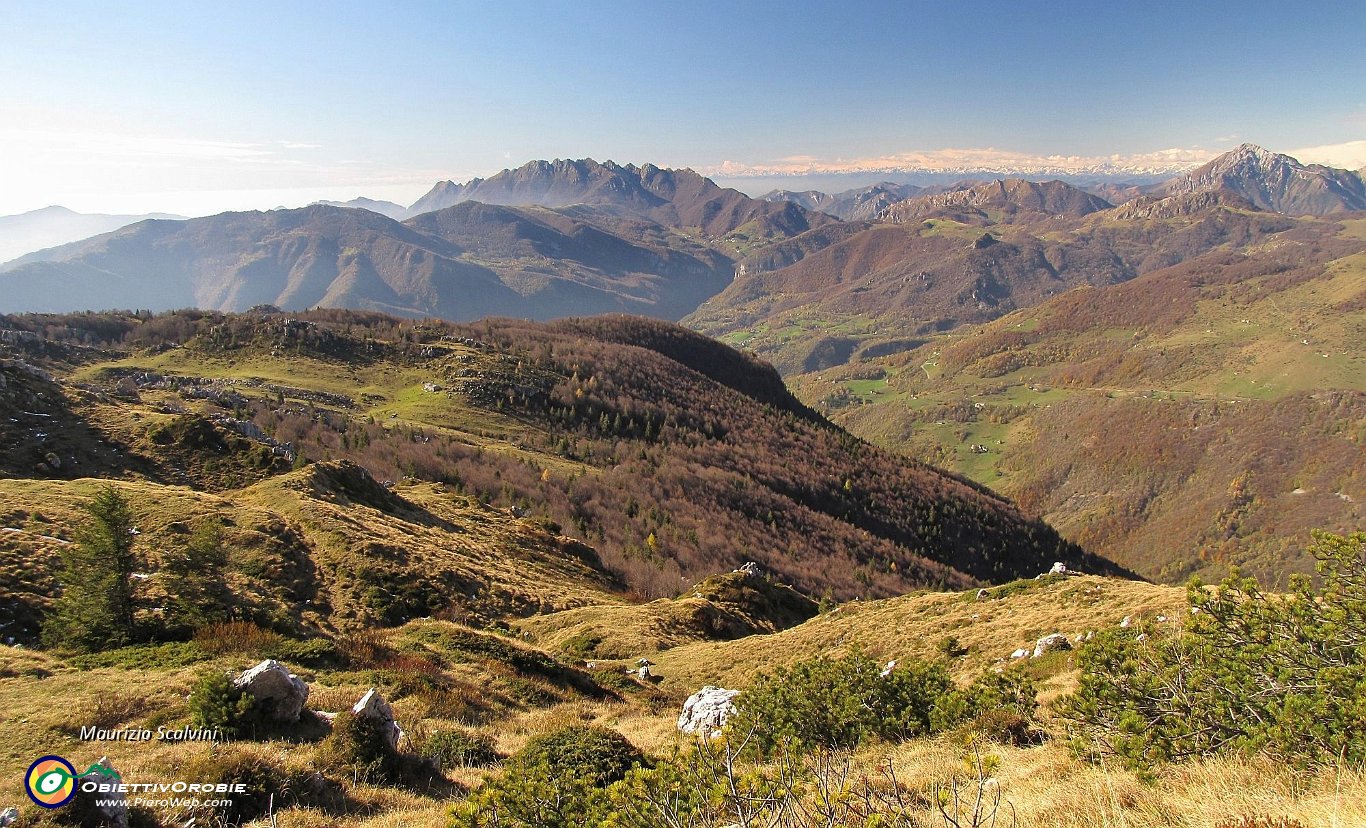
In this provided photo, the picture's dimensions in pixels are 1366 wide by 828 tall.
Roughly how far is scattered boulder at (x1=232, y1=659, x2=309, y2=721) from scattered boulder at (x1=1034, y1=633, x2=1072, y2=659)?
82.6ft

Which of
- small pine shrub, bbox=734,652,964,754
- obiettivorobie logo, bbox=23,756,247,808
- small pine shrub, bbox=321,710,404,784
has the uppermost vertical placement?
obiettivorobie logo, bbox=23,756,247,808

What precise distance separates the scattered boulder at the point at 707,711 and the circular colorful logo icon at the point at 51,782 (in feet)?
46.6

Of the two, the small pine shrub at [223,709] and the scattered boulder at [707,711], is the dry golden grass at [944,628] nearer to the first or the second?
the scattered boulder at [707,711]

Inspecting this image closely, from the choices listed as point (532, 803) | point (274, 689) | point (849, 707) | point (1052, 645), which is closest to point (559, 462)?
point (1052, 645)

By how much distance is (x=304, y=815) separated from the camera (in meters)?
11.0

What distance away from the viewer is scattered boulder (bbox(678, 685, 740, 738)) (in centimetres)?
1908

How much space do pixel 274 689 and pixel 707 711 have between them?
13.0 metres

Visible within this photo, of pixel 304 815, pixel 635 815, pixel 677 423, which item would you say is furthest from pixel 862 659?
pixel 677 423

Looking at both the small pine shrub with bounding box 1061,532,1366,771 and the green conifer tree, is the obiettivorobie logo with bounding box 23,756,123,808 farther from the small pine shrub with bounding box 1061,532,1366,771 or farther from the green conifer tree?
the small pine shrub with bounding box 1061,532,1366,771

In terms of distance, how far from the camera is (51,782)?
945cm

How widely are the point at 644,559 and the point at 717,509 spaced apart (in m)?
34.2

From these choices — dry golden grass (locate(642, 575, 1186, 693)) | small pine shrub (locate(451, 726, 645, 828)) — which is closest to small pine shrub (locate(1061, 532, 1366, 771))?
small pine shrub (locate(451, 726, 645, 828))

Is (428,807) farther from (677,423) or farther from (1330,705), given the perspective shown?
(677,423)

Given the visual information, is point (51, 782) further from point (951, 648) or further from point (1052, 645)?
point (951, 648)
